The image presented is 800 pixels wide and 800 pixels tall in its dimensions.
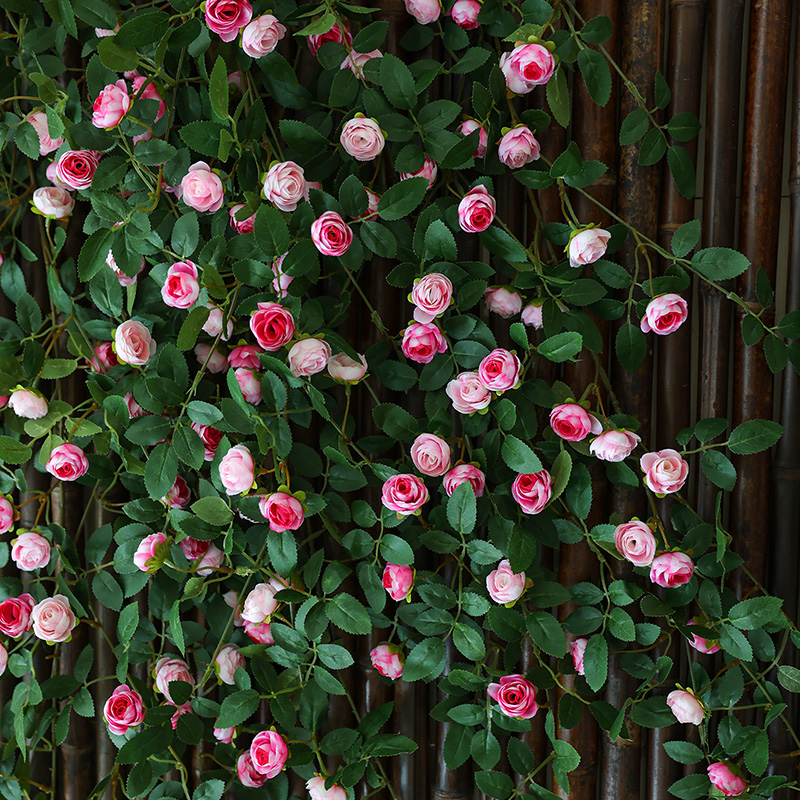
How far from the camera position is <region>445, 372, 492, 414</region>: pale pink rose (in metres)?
0.87

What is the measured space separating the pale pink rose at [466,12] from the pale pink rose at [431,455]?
578mm

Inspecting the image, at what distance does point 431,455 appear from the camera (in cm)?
87

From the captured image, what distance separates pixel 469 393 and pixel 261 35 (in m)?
0.53

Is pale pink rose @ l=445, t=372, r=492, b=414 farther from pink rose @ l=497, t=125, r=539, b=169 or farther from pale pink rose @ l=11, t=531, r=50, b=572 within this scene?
pale pink rose @ l=11, t=531, r=50, b=572

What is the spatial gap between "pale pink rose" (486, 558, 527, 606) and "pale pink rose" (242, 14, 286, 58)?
751mm

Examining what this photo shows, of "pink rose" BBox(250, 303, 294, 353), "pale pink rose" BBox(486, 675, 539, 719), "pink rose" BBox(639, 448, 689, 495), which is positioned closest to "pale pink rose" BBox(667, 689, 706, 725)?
"pale pink rose" BBox(486, 675, 539, 719)

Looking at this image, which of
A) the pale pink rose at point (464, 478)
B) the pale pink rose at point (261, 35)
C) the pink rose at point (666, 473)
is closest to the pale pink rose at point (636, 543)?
the pink rose at point (666, 473)

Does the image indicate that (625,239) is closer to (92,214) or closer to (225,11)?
(225,11)

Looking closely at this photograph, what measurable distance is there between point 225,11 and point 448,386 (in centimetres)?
56

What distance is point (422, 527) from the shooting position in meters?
0.95

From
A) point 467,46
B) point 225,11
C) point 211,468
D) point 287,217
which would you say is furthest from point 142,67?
point 211,468

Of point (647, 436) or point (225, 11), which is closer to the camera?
point (225, 11)

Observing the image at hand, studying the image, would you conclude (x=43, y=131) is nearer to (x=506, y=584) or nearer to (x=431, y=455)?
(x=431, y=455)

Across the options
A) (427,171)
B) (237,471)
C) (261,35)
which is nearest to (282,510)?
(237,471)
